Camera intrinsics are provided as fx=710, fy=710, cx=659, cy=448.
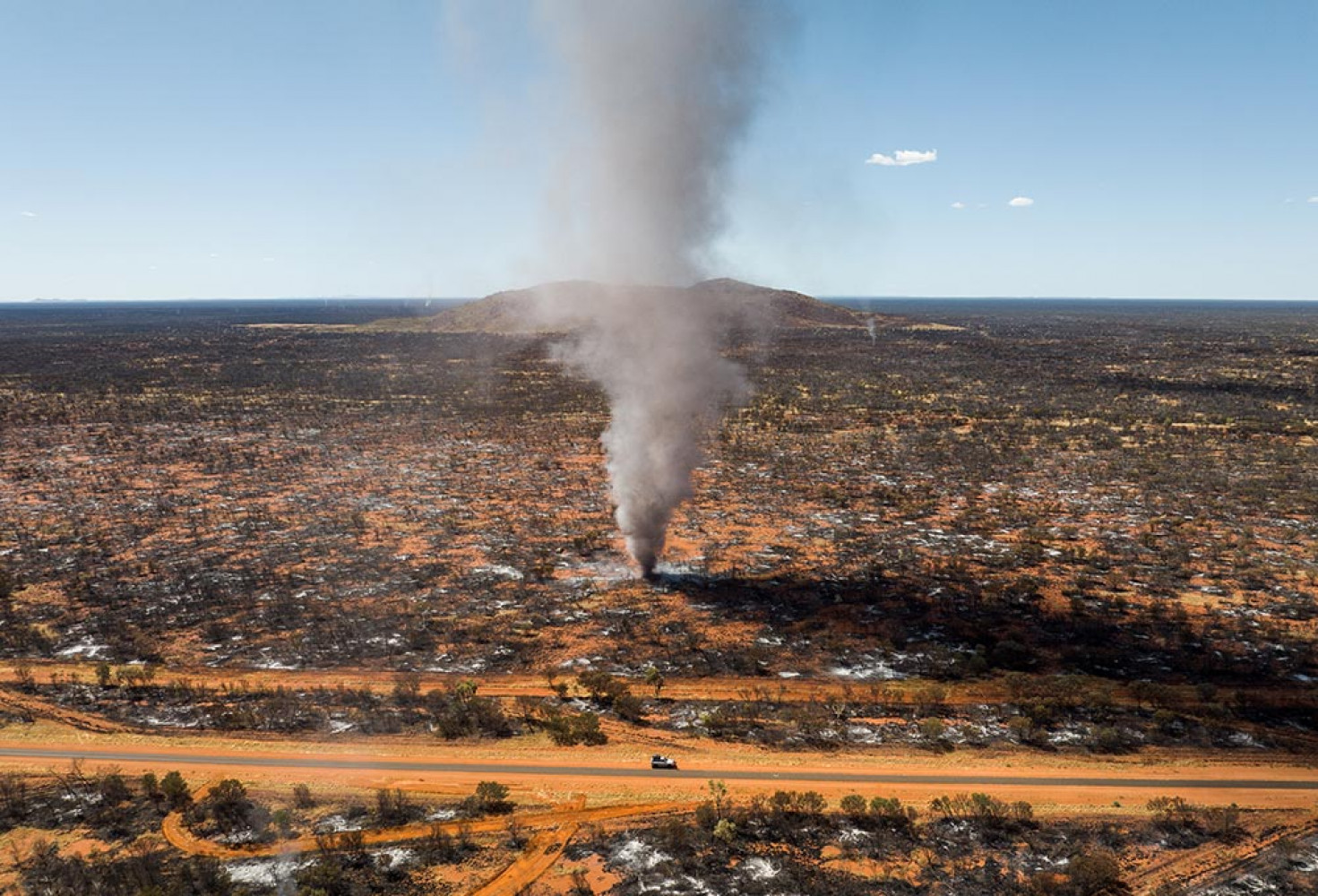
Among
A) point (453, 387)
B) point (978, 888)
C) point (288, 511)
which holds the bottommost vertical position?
point (978, 888)

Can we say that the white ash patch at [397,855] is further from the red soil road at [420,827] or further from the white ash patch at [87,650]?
the white ash patch at [87,650]

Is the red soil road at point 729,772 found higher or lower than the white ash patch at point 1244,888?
higher

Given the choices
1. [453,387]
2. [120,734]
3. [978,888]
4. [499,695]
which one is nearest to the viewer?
[978,888]

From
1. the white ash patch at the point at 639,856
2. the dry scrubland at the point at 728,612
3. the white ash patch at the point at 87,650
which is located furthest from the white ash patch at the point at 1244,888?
the white ash patch at the point at 87,650

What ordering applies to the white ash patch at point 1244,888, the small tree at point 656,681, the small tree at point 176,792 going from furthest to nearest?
the small tree at point 656,681 < the small tree at point 176,792 < the white ash patch at point 1244,888

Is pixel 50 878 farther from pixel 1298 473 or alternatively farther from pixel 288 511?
pixel 1298 473

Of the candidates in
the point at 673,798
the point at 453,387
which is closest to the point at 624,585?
the point at 673,798

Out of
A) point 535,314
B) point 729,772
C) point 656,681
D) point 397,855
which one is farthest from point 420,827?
point 535,314

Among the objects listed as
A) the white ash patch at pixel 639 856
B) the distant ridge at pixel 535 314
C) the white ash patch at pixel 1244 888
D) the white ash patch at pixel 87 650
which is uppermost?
the distant ridge at pixel 535 314
